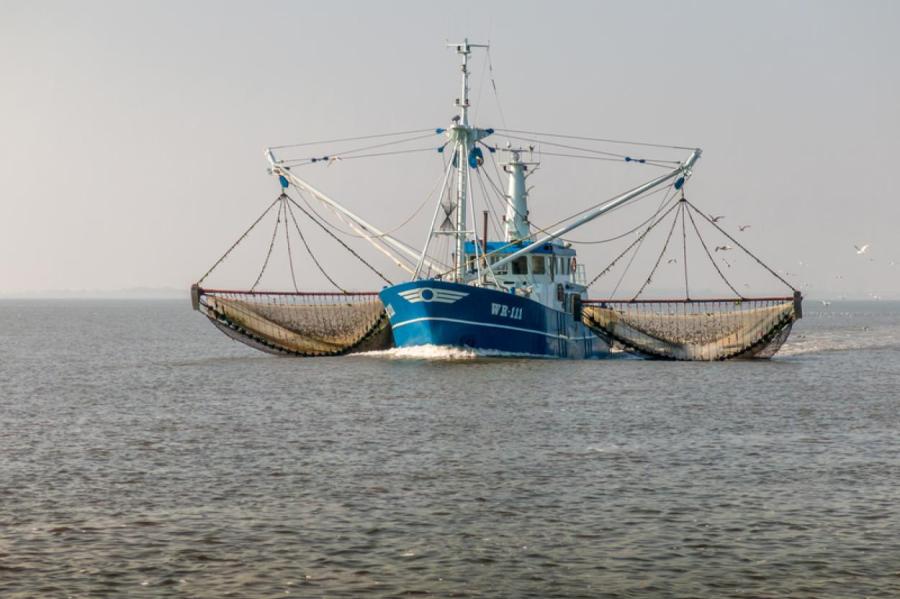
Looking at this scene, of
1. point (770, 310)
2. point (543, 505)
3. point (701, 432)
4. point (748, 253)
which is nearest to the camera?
point (543, 505)

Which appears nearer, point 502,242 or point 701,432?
point 701,432

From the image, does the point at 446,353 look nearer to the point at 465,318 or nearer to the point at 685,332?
the point at 465,318

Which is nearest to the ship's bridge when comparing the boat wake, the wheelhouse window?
the wheelhouse window

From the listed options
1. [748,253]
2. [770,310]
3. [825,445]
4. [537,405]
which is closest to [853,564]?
[825,445]

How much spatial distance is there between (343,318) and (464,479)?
39.8 meters

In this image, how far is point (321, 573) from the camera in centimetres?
1772

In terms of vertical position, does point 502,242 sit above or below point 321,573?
above

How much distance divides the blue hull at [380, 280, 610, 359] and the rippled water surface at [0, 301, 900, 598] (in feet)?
27.6

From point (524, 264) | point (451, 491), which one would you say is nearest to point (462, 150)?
point (524, 264)

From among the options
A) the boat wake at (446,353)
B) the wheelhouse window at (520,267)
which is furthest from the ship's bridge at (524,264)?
the boat wake at (446,353)

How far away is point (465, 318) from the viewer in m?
55.7

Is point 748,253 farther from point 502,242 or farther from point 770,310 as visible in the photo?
point 502,242

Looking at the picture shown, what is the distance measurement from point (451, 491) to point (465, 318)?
3155 centimetres

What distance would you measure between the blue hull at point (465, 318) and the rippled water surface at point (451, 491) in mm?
8400
